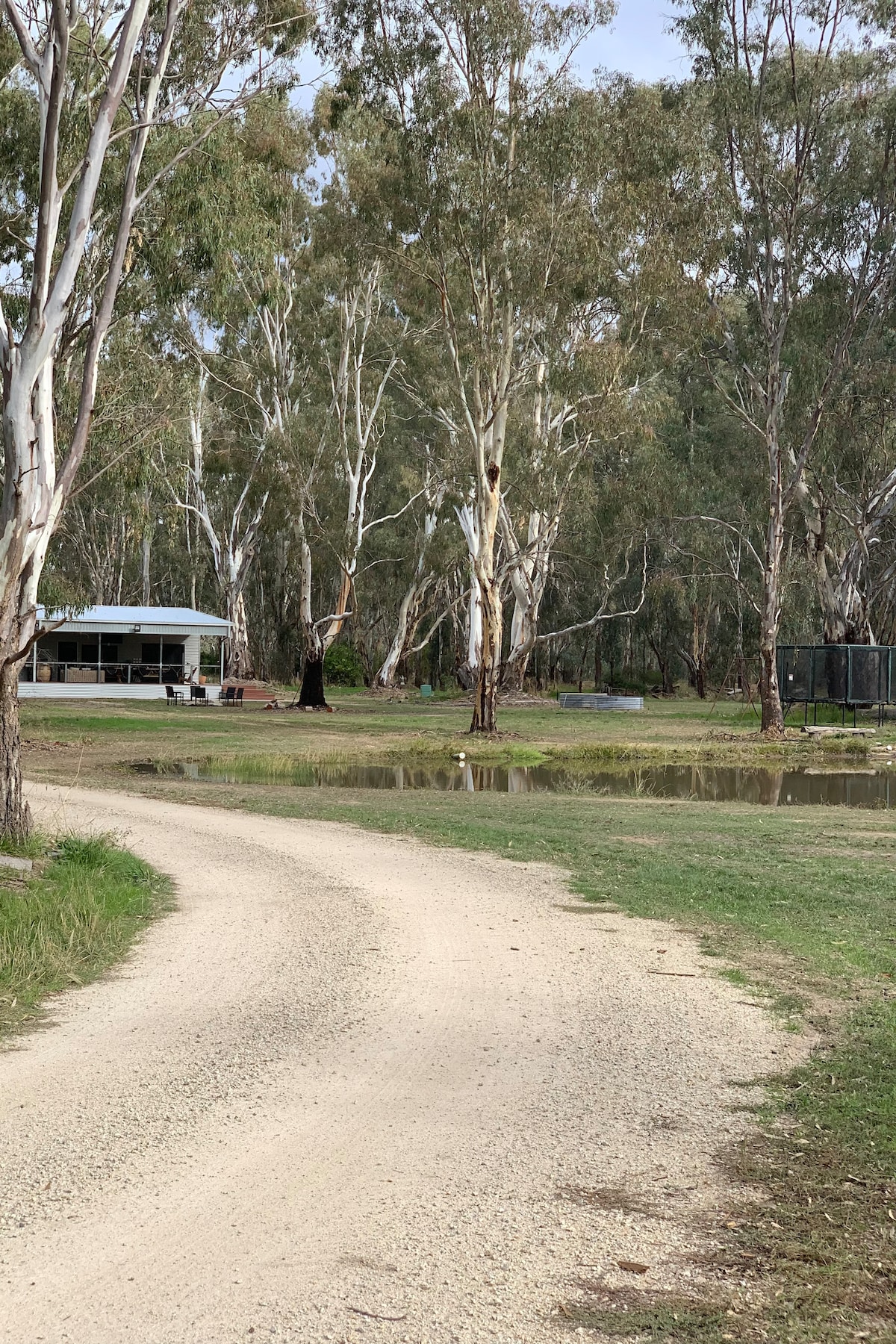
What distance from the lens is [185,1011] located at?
19.4 feet

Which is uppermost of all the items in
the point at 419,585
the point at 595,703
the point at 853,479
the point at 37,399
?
the point at 853,479

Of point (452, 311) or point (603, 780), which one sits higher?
point (452, 311)

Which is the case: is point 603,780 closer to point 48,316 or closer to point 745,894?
point 745,894

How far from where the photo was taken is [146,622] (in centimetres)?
3716

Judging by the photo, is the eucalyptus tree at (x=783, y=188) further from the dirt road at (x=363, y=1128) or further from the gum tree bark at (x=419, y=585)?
the dirt road at (x=363, y=1128)

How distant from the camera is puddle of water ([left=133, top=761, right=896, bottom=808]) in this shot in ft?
55.5

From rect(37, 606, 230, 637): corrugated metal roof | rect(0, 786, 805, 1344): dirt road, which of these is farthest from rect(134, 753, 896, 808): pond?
rect(37, 606, 230, 637): corrugated metal roof

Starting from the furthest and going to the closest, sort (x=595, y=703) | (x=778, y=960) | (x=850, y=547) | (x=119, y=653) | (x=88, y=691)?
(x=119, y=653) → (x=88, y=691) → (x=595, y=703) → (x=850, y=547) → (x=778, y=960)

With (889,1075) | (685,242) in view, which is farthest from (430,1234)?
(685,242)

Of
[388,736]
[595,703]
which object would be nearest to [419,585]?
[595,703]

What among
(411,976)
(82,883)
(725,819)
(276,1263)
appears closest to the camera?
(276,1263)

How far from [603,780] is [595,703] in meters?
17.5

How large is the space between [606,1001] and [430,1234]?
2727 mm

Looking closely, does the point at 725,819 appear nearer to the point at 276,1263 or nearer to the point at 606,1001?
the point at 606,1001
